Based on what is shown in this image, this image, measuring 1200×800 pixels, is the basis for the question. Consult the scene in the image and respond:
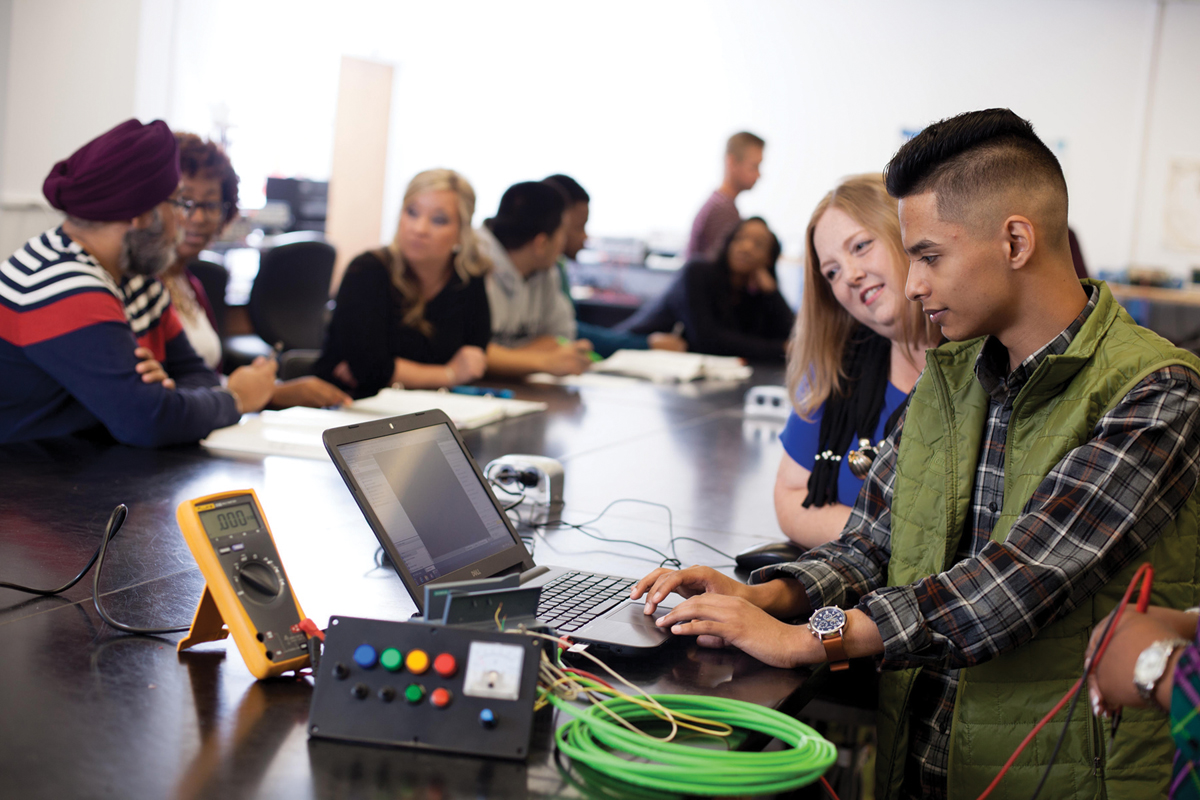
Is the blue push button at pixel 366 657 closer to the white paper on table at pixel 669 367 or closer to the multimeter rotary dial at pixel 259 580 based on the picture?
the multimeter rotary dial at pixel 259 580

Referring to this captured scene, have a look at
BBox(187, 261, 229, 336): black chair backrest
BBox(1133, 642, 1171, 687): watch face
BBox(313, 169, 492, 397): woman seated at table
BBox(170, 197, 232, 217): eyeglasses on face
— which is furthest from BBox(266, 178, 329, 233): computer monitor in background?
BBox(1133, 642, 1171, 687): watch face

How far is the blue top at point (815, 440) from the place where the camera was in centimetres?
180

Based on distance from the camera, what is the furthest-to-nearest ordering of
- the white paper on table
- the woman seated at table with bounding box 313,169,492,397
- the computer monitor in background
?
the computer monitor in background → the white paper on table → the woman seated at table with bounding box 313,169,492,397

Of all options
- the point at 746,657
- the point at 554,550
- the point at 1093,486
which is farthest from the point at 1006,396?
the point at 554,550

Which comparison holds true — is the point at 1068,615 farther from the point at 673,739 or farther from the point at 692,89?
the point at 692,89

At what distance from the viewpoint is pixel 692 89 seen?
26.7 ft

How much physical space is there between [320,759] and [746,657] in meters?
0.50

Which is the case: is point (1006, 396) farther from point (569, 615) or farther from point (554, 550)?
point (554, 550)

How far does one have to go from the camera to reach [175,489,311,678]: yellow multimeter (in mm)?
994

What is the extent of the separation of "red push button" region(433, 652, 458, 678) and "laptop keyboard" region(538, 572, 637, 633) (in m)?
0.28

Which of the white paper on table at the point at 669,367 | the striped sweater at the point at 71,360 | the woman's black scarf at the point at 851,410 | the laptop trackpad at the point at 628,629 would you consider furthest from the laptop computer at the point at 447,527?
the white paper on table at the point at 669,367

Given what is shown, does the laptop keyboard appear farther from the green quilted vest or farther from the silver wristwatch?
the silver wristwatch

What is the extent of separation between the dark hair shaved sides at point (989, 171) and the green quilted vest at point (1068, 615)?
13 cm

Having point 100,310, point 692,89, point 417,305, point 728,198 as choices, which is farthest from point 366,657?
point 692,89
